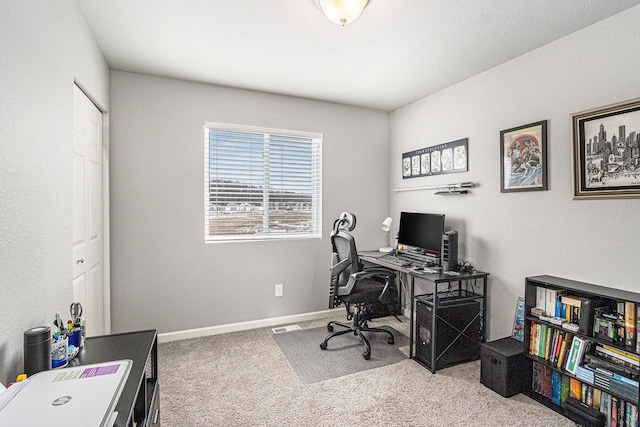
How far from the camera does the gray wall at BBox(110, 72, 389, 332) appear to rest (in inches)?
113

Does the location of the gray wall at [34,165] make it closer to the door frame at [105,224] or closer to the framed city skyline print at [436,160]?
the door frame at [105,224]

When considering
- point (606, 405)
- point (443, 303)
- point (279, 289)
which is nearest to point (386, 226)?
point (443, 303)

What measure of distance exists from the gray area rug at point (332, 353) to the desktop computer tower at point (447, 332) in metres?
0.27

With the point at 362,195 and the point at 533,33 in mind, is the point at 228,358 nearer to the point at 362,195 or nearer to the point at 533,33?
the point at 362,195

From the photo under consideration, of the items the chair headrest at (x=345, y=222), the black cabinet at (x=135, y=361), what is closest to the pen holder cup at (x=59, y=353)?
the black cabinet at (x=135, y=361)

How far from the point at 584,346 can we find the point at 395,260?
158 centimetres

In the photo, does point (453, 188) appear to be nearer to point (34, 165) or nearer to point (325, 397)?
point (325, 397)

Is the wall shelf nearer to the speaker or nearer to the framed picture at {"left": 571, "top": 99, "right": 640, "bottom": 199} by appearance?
the speaker

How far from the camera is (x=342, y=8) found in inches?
69.7

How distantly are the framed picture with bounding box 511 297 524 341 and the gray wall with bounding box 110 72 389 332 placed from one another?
191 cm

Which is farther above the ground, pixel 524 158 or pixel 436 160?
pixel 436 160

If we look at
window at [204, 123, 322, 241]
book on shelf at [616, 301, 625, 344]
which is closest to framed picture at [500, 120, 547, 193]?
book on shelf at [616, 301, 625, 344]

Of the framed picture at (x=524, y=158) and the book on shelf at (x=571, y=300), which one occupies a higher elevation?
the framed picture at (x=524, y=158)

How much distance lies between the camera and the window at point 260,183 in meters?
3.24
